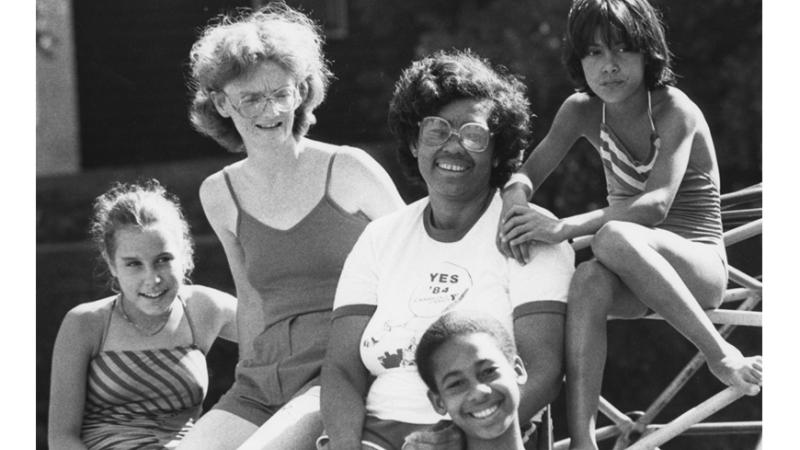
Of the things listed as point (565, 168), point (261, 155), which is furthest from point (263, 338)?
point (565, 168)

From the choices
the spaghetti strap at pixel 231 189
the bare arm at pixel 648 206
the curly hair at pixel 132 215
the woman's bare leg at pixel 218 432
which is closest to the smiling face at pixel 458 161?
the bare arm at pixel 648 206

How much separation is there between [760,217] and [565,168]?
3.51 m

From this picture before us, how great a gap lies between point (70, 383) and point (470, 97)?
51.9 inches

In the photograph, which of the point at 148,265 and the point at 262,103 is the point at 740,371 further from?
the point at 148,265

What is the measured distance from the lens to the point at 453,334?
9.37 ft

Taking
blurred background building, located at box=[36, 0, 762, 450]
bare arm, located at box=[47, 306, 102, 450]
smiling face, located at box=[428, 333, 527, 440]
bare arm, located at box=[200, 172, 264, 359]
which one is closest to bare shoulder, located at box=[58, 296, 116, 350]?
bare arm, located at box=[47, 306, 102, 450]

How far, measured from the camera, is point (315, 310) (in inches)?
137

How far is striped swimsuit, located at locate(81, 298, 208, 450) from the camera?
11.8 feet

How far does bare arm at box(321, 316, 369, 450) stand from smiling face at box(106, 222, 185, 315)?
2.15 ft

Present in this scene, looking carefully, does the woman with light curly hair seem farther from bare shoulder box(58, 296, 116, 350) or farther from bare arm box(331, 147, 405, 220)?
bare shoulder box(58, 296, 116, 350)

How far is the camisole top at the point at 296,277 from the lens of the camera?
345 cm

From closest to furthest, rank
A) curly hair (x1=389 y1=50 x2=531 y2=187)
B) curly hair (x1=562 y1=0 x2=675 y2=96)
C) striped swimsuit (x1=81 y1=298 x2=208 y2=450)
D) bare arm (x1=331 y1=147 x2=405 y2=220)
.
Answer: curly hair (x1=389 y1=50 x2=531 y2=187), curly hair (x1=562 y1=0 x2=675 y2=96), bare arm (x1=331 y1=147 x2=405 y2=220), striped swimsuit (x1=81 y1=298 x2=208 y2=450)

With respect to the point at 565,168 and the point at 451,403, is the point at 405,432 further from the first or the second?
the point at 565,168
